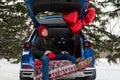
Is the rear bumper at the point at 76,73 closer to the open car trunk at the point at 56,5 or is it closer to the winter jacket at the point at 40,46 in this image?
the winter jacket at the point at 40,46

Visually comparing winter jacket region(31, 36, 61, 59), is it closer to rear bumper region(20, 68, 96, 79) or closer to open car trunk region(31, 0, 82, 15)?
rear bumper region(20, 68, 96, 79)

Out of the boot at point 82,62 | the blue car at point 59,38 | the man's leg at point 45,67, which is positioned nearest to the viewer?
the man's leg at point 45,67

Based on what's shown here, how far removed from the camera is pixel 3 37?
16.3 m

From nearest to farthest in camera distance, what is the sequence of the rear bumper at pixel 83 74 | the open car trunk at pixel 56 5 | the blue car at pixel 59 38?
the rear bumper at pixel 83 74 → the blue car at pixel 59 38 → the open car trunk at pixel 56 5

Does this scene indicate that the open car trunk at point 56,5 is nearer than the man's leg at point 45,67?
No

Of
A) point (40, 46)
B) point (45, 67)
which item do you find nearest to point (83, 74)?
point (45, 67)

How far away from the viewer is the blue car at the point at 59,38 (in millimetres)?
Answer: 7875

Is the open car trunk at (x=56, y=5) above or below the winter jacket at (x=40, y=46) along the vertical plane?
above

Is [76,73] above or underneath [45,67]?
underneath

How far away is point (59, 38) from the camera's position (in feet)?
29.6

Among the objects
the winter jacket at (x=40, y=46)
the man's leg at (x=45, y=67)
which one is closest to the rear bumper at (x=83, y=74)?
the man's leg at (x=45, y=67)

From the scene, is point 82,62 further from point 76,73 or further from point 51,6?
point 51,6

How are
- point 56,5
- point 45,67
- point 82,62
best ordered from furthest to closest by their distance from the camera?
point 56,5
point 82,62
point 45,67

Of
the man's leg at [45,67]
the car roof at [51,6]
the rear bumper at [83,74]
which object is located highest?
the car roof at [51,6]
